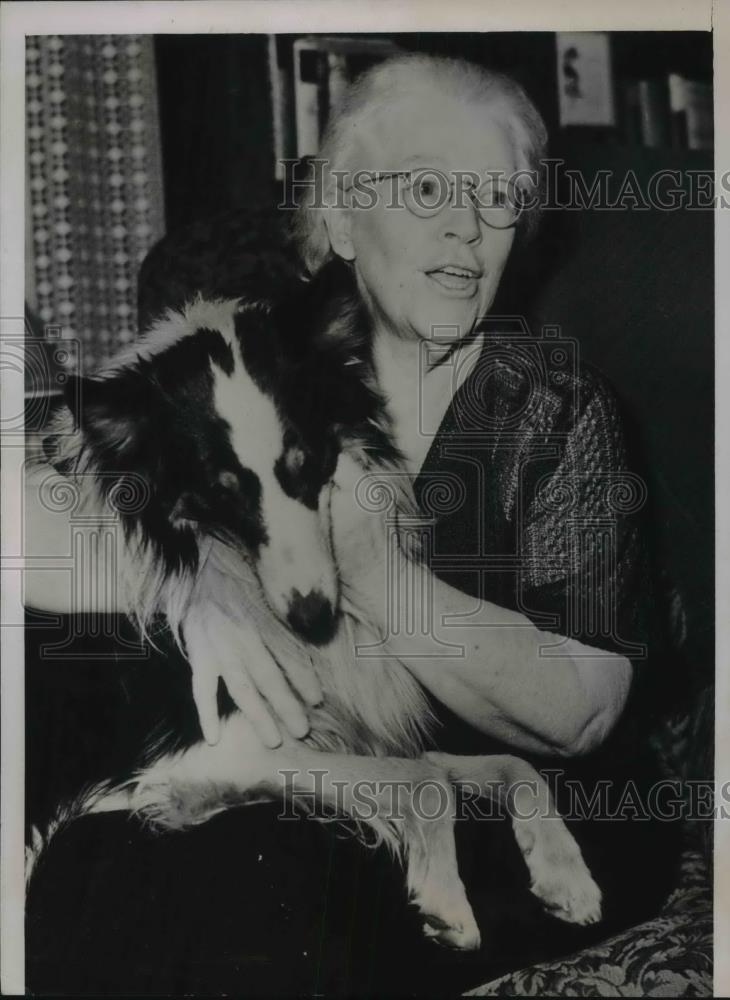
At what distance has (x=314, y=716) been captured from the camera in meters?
1.64

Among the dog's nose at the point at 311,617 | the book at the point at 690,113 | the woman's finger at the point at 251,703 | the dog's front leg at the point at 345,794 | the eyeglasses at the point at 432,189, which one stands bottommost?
the dog's front leg at the point at 345,794

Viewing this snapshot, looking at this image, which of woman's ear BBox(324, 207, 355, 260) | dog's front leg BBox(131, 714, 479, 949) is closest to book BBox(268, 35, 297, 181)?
woman's ear BBox(324, 207, 355, 260)

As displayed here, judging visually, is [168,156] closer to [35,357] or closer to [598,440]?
[35,357]

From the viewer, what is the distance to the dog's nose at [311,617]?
163cm

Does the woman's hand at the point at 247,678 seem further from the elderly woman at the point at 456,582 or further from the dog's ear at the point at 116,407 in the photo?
the dog's ear at the point at 116,407

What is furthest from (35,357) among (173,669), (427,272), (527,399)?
(527,399)

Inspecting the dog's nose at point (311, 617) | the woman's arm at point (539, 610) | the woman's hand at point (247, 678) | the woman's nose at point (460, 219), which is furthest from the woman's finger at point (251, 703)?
the woman's nose at point (460, 219)

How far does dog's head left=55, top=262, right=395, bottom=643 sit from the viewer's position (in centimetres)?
163

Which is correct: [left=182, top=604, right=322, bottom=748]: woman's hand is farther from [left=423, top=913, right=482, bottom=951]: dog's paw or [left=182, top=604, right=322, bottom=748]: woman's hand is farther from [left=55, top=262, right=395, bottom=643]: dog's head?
[left=423, top=913, right=482, bottom=951]: dog's paw

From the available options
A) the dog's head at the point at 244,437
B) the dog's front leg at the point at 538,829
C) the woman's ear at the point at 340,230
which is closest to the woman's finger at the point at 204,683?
the dog's head at the point at 244,437

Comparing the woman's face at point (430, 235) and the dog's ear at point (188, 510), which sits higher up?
the woman's face at point (430, 235)

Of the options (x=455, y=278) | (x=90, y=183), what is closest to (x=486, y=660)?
(x=455, y=278)

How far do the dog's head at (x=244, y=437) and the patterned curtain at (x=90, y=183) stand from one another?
4.0 inches

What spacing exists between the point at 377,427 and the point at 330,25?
687 mm
